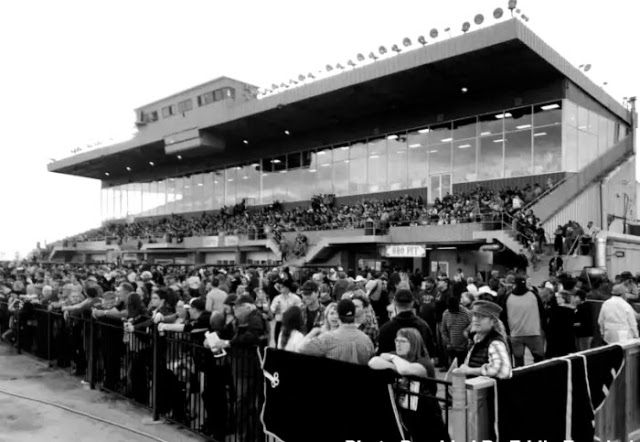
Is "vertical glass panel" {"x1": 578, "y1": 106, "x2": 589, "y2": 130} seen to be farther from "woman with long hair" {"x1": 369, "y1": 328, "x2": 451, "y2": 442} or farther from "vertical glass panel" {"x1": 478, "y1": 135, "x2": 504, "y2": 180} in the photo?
"woman with long hair" {"x1": 369, "y1": 328, "x2": 451, "y2": 442}

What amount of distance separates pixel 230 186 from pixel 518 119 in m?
24.3

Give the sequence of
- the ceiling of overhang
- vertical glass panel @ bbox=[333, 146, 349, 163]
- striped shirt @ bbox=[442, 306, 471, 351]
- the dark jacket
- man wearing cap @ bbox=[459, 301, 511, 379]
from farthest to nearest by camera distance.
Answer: vertical glass panel @ bbox=[333, 146, 349, 163], the ceiling of overhang, striped shirt @ bbox=[442, 306, 471, 351], the dark jacket, man wearing cap @ bbox=[459, 301, 511, 379]

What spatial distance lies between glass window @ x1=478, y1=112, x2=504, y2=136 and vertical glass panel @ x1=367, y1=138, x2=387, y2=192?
6524mm

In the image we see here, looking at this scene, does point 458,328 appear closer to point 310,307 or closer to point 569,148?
point 310,307

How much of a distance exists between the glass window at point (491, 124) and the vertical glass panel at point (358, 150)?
318 inches

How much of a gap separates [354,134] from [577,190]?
1440 cm

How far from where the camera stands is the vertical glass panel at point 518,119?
26703 millimetres

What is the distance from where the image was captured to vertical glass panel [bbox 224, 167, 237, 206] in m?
43.1

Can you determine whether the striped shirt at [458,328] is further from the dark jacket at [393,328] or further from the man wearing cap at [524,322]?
the dark jacket at [393,328]

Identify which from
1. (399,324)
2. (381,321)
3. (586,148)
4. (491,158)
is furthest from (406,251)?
(399,324)

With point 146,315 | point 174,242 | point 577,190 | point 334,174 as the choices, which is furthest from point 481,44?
point 174,242

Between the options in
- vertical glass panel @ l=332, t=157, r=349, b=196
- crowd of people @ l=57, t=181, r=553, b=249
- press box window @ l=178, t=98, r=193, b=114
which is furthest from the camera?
press box window @ l=178, t=98, r=193, b=114

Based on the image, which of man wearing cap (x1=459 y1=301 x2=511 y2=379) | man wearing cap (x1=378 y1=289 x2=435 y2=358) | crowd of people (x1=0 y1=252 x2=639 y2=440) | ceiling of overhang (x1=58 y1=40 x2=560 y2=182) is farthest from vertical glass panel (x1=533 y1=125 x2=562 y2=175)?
man wearing cap (x1=459 y1=301 x2=511 y2=379)

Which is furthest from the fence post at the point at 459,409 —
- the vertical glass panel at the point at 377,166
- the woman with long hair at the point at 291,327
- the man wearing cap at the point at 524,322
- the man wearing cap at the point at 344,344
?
the vertical glass panel at the point at 377,166
